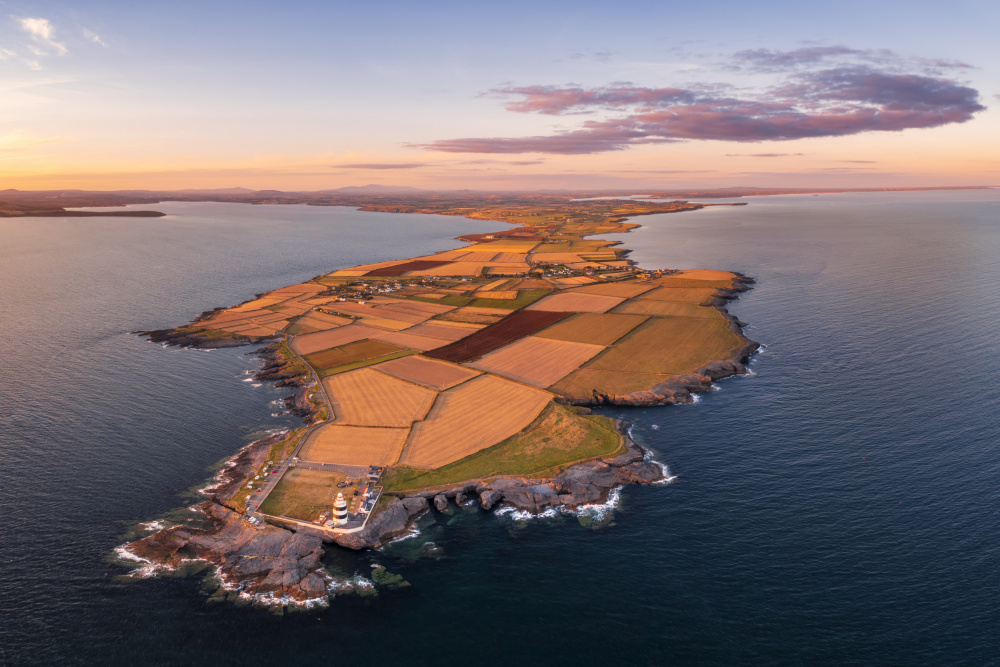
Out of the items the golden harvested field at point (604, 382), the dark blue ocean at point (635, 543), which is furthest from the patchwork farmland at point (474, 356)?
the dark blue ocean at point (635, 543)

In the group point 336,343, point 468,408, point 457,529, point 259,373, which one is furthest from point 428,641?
point 336,343

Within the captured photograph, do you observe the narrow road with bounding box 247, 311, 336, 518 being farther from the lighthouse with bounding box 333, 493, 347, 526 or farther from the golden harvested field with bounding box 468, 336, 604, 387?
the golden harvested field with bounding box 468, 336, 604, 387

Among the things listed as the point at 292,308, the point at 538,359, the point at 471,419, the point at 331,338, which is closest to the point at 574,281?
the point at 538,359

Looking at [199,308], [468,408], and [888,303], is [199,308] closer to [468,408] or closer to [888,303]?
[468,408]

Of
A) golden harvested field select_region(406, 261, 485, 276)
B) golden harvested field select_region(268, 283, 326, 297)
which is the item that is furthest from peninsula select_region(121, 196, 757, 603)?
golden harvested field select_region(406, 261, 485, 276)

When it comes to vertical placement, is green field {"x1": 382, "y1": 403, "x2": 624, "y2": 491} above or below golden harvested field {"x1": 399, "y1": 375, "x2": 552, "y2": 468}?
below

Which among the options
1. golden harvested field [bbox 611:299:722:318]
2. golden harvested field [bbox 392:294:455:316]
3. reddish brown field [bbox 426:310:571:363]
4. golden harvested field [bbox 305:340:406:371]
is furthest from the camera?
golden harvested field [bbox 392:294:455:316]

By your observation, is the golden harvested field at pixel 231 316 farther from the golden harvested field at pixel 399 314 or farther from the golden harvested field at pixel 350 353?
the golden harvested field at pixel 350 353

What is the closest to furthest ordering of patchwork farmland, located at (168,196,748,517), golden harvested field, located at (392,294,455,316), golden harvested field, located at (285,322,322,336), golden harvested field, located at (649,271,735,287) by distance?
patchwork farmland, located at (168,196,748,517), golden harvested field, located at (285,322,322,336), golden harvested field, located at (392,294,455,316), golden harvested field, located at (649,271,735,287)
